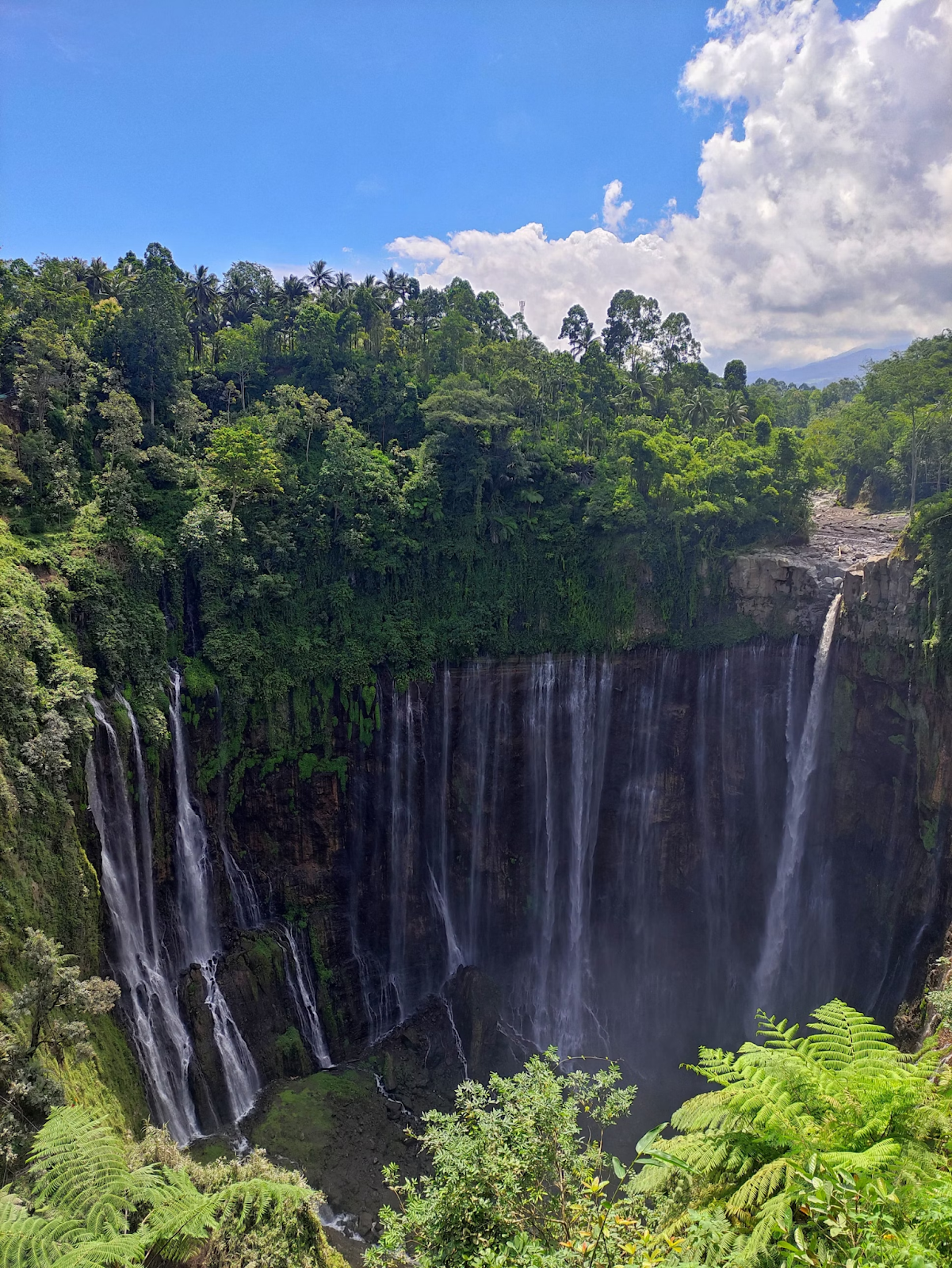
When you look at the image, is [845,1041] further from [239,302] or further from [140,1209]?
[239,302]

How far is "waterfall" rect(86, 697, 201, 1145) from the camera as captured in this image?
60.4 feet

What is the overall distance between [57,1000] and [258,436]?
1842cm

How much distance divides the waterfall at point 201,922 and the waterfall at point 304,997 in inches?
80.7

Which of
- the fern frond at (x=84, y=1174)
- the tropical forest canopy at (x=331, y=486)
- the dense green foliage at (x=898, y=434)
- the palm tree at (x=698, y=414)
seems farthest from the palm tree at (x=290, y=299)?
the fern frond at (x=84, y=1174)

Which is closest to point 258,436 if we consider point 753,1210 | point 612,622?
point 612,622

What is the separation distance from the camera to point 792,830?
88.2 ft

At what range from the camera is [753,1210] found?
6168 mm

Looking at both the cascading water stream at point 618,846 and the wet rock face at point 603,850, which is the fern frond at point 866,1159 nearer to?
the wet rock face at point 603,850

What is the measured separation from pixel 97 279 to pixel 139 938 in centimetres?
2869

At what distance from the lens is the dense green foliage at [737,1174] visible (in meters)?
4.83

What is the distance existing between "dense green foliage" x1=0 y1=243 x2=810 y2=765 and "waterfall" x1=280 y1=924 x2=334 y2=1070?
5.97 m

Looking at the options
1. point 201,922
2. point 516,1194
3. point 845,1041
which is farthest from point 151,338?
point 845,1041

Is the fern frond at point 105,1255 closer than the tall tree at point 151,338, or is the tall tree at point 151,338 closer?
the fern frond at point 105,1255

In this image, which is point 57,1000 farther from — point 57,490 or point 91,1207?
point 57,490
